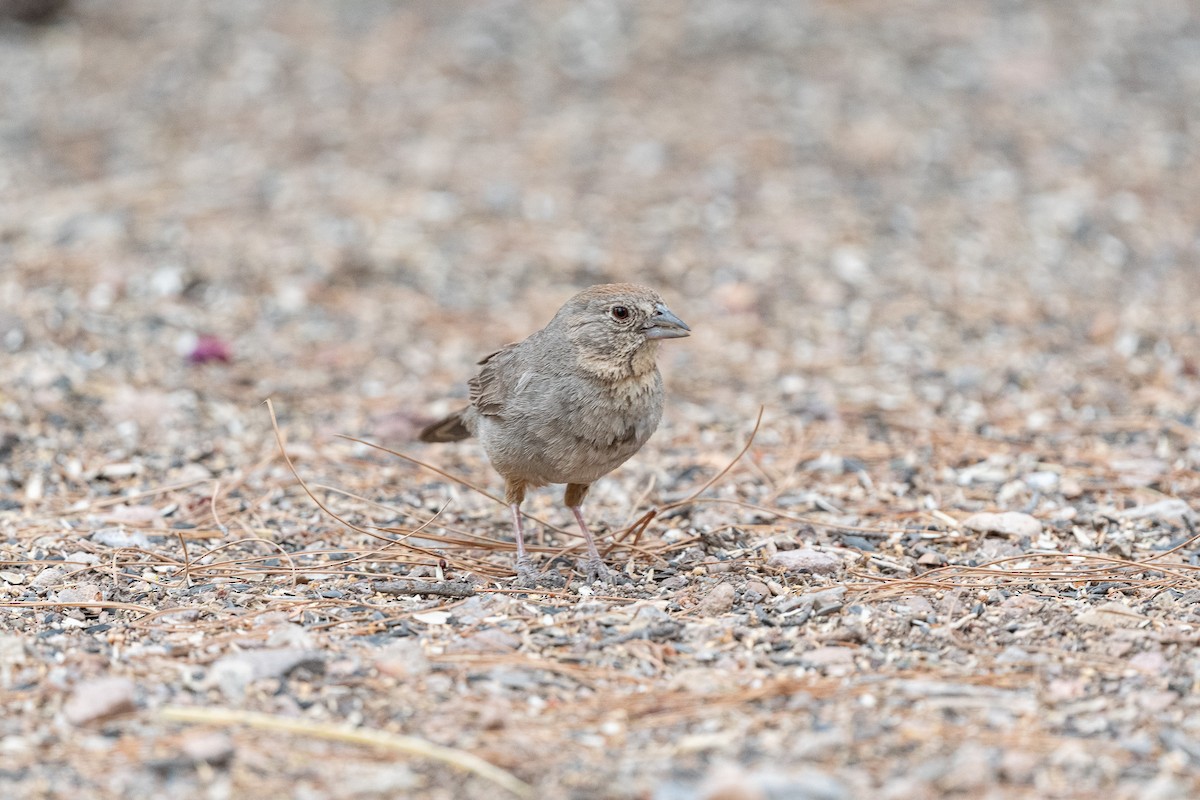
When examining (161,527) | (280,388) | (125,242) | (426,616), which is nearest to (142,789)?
(426,616)

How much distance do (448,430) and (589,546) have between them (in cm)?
94

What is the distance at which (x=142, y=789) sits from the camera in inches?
116

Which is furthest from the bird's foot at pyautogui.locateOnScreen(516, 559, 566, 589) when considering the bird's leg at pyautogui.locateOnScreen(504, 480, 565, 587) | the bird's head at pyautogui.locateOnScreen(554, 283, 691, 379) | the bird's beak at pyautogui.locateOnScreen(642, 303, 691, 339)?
the bird's beak at pyautogui.locateOnScreen(642, 303, 691, 339)

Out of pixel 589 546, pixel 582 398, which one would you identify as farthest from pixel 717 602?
pixel 582 398

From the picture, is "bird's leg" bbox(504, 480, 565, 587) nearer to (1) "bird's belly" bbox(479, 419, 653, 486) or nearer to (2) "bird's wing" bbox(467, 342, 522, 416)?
(1) "bird's belly" bbox(479, 419, 653, 486)

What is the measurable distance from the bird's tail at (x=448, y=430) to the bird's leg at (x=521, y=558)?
0.43 meters

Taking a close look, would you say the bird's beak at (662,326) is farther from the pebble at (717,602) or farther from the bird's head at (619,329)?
the pebble at (717,602)

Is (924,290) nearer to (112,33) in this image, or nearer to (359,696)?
(359,696)

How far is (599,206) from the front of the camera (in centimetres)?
864

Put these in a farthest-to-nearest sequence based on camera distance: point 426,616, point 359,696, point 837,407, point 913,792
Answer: point 837,407 → point 426,616 → point 359,696 → point 913,792

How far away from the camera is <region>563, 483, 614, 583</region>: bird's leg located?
456 centimetres

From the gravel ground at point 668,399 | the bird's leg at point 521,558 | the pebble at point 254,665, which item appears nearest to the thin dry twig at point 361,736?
the gravel ground at point 668,399

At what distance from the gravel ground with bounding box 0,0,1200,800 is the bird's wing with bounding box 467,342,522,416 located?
414mm

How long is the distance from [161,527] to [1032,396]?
404cm
